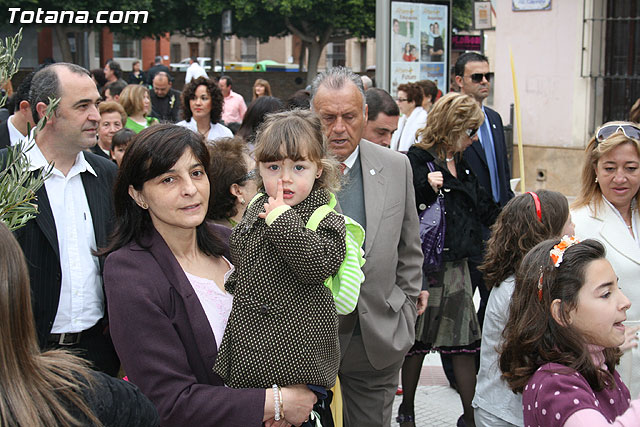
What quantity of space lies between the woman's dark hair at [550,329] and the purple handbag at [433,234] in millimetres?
1749

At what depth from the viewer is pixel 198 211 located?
2.75 m

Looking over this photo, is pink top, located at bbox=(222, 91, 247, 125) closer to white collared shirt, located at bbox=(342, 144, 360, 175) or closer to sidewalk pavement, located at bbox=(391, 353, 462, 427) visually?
sidewalk pavement, located at bbox=(391, 353, 462, 427)

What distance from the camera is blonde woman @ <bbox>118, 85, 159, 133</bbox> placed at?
879 centimetres

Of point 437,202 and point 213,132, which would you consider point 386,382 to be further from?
point 213,132

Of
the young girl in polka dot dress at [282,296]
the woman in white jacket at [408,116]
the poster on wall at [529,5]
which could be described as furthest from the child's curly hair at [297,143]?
the poster on wall at [529,5]

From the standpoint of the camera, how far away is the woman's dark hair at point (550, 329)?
267cm

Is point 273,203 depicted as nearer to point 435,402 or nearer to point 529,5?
point 435,402

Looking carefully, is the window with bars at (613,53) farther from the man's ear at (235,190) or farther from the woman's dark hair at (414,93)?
the man's ear at (235,190)

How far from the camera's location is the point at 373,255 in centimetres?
352

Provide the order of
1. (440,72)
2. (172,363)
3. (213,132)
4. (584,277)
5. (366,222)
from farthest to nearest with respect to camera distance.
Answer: (440,72) → (213,132) → (366,222) → (584,277) → (172,363)

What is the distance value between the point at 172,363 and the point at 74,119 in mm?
1634

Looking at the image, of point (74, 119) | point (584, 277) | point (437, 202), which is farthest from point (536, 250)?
point (74, 119)

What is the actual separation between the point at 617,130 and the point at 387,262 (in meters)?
1.55

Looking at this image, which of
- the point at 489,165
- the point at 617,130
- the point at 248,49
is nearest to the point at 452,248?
the point at 489,165
